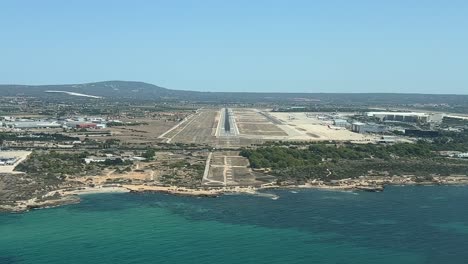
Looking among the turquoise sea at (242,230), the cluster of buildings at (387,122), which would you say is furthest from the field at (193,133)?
the turquoise sea at (242,230)

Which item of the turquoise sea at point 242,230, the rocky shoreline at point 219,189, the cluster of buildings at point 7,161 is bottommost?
the turquoise sea at point 242,230

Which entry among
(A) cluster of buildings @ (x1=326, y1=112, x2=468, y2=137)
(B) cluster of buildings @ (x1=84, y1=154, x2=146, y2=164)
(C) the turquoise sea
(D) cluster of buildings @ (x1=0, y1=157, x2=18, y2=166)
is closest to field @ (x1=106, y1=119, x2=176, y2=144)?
(B) cluster of buildings @ (x1=84, y1=154, x2=146, y2=164)

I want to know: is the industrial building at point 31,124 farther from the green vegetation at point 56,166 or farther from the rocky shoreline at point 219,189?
the rocky shoreline at point 219,189

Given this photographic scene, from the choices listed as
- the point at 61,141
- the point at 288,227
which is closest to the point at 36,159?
the point at 61,141

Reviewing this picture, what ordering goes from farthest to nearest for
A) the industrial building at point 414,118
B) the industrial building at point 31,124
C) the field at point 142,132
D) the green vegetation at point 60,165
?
the industrial building at point 414,118 < the industrial building at point 31,124 < the field at point 142,132 < the green vegetation at point 60,165

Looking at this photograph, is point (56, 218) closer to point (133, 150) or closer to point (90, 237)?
point (90, 237)

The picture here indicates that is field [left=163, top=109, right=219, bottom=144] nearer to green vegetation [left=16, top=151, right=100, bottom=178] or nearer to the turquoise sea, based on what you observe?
green vegetation [left=16, top=151, right=100, bottom=178]

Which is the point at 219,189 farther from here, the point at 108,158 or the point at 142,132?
the point at 142,132
